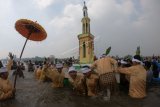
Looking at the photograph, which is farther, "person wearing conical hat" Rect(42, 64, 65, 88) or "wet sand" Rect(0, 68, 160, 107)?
"person wearing conical hat" Rect(42, 64, 65, 88)

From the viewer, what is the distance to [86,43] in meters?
30.0

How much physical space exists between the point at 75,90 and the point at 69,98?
877 millimetres

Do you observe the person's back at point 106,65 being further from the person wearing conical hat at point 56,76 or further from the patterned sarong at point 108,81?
the person wearing conical hat at point 56,76

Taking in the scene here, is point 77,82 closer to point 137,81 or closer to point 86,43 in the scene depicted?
point 137,81

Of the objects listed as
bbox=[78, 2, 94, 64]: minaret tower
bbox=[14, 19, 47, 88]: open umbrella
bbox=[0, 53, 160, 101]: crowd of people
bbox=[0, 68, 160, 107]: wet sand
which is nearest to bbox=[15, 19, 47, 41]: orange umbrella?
bbox=[14, 19, 47, 88]: open umbrella

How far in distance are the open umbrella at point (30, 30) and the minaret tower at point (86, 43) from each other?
68.6 ft

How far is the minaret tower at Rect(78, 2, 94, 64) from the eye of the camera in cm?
2970

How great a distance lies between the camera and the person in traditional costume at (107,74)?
7.51m

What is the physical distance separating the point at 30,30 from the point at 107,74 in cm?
316

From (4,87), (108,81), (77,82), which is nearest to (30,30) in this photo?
(4,87)

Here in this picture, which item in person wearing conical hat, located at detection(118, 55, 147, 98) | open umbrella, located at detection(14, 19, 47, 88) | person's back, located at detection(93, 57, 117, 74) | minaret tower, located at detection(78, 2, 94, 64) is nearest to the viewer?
person's back, located at detection(93, 57, 117, 74)

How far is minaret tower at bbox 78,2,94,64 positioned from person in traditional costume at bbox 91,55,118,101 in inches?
851

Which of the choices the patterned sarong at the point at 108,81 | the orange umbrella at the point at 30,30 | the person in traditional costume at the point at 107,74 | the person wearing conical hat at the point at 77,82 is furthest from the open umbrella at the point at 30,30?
the patterned sarong at the point at 108,81

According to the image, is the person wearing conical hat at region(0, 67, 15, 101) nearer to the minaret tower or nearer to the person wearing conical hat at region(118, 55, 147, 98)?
the person wearing conical hat at region(118, 55, 147, 98)
